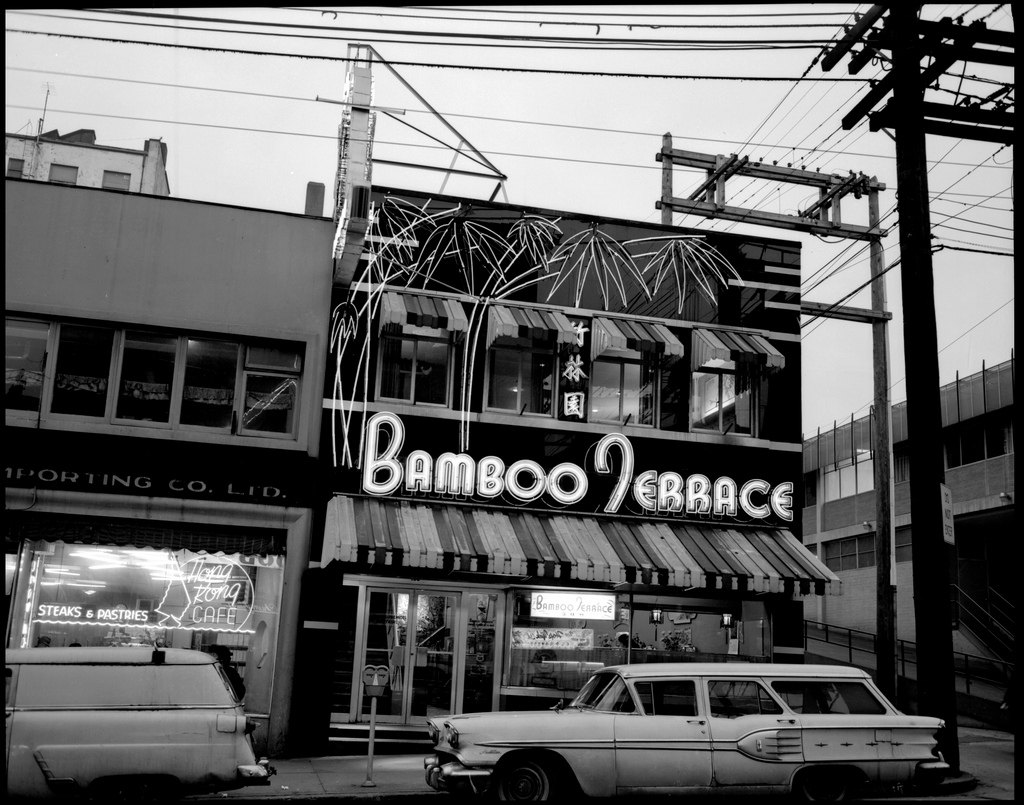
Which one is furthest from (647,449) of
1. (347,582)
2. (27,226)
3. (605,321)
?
(27,226)

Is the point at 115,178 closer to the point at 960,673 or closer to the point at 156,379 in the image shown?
the point at 156,379

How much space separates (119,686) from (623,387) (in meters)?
9.77

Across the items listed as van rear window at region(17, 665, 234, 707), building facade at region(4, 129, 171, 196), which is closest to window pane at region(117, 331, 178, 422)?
van rear window at region(17, 665, 234, 707)

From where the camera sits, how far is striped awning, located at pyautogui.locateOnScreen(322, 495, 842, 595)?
14.2m

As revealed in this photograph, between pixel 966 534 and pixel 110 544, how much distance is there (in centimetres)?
2630

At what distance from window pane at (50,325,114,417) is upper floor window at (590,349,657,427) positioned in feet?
25.7

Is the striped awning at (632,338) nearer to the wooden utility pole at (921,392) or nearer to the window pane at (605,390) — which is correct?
the window pane at (605,390)

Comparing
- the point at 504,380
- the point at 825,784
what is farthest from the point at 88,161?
the point at 825,784

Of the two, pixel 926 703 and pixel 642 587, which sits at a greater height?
pixel 642 587

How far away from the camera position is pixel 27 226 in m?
15.6

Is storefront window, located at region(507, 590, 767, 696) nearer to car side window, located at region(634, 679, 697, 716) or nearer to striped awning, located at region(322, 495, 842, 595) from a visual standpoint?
striped awning, located at region(322, 495, 842, 595)

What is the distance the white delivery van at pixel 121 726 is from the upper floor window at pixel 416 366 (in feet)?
22.3

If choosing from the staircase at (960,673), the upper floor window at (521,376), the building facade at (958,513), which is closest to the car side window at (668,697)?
the staircase at (960,673)

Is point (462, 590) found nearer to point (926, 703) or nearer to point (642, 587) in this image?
point (642, 587)
